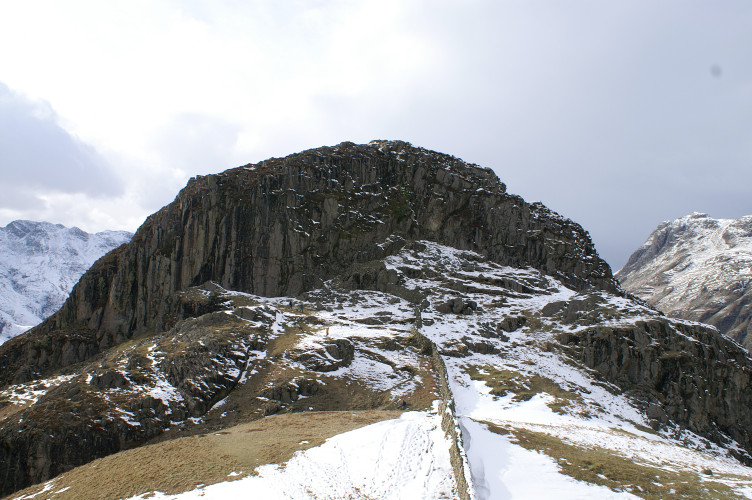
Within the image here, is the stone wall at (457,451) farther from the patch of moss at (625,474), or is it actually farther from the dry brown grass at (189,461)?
the dry brown grass at (189,461)

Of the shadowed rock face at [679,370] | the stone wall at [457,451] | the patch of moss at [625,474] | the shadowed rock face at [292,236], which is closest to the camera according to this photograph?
the stone wall at [457,451]

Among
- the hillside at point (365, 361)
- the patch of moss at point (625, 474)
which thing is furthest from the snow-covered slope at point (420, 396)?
the hillside at point (365, 361)

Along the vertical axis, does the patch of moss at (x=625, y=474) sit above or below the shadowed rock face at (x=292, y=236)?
below

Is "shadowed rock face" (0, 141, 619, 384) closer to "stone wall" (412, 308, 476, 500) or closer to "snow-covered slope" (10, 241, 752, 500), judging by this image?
"snow-covered slope" (10, 241, 752, 500)

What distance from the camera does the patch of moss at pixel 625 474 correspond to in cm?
1831

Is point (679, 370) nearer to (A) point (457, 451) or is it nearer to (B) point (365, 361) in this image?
(B) point (365, 361)

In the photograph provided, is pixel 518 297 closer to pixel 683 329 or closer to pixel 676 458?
pixel 683 329

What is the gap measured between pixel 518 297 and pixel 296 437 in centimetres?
5870

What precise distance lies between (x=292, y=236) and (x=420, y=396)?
52.7 m

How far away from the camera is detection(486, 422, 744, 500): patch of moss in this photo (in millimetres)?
18312

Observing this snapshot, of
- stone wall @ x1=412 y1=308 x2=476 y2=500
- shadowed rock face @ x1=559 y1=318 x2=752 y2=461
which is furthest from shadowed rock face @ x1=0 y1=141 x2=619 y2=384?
stone wall @ x1=412 y1=308 x2=476 y2=500

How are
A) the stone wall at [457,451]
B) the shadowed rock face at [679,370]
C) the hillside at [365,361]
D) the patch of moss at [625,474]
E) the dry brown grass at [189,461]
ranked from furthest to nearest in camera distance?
the shadowed rock face at [679,370], the hillside at [365,361], the dry brown grass at [189,461], the patch of moss at [625,474], the stone wall at [457,451]

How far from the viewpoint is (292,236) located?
86.6 meters

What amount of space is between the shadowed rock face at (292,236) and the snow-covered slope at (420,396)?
641cm
